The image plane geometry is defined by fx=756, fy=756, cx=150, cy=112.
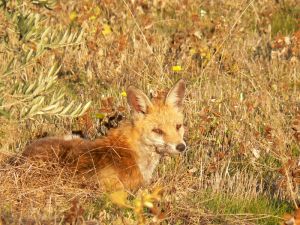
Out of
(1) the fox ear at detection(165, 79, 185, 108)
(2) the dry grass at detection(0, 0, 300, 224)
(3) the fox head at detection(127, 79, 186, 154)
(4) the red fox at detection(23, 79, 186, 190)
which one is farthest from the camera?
(1) the fox ear at detection(165, 79, 185, 108)

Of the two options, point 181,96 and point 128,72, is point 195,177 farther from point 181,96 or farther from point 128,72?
point 128,72

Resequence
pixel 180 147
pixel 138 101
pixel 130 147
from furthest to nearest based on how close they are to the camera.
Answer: pixel 138 101 → pixel 130 147 → pixel 180 147

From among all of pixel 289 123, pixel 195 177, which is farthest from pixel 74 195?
pixel 289 123

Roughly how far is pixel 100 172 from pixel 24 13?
162cm

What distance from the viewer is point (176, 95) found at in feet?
22.7

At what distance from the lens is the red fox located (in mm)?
6176

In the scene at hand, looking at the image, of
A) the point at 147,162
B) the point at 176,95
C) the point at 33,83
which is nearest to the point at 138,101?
the point at 176,95

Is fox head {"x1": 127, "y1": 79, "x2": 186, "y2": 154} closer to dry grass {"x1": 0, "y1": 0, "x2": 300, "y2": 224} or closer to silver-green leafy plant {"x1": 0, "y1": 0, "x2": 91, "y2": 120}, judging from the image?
dry grass {"x1": 0, "y1": 0, "x2": 300, "y2": 224}

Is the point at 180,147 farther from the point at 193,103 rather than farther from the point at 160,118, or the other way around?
the point at 193,103

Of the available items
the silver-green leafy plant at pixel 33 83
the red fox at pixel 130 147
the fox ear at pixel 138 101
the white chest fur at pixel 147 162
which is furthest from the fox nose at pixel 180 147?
the silver-green leafy plant at pixel 33 83

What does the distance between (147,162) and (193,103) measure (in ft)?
4.83

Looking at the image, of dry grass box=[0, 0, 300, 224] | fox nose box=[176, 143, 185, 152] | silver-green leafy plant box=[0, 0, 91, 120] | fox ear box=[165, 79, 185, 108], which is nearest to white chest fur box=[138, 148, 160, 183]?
dry grass box=[0, 0, 300, 224]

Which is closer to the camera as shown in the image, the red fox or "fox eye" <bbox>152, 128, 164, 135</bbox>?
the red fox

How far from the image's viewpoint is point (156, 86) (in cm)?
847
